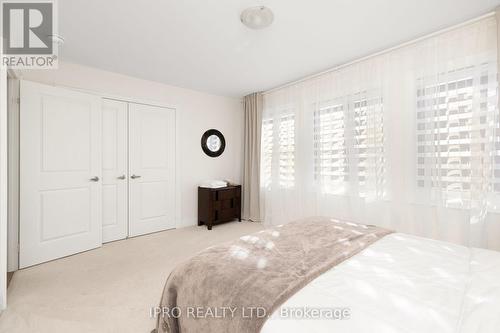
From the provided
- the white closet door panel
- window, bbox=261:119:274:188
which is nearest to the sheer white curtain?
window, bbox=261:119:274:188

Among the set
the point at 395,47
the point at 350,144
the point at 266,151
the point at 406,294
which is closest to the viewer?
the point at 406,294

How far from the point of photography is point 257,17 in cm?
206

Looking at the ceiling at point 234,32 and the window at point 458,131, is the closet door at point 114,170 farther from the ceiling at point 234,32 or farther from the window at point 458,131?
the window at point 458,131

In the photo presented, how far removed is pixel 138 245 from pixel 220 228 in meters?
1.30

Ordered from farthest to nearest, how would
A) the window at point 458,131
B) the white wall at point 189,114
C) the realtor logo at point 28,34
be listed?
the white wall at point 189,114 → the window at point 458,131 → the realtor logo at point 28,34

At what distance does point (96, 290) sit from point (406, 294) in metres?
2.36

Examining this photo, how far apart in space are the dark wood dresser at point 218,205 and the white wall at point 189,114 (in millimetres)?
251

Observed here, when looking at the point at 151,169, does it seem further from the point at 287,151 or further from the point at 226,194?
the point at 287,151

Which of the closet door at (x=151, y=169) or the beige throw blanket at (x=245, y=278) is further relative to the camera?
the closet door at (x=151, y=169)

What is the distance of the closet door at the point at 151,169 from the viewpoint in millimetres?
3566

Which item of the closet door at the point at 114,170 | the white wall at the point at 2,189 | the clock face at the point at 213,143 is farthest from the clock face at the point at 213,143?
the white wall at the point at 2,189

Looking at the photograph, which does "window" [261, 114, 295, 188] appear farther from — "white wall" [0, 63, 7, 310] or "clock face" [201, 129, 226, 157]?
"white wall" [0, 63, 7, 310]

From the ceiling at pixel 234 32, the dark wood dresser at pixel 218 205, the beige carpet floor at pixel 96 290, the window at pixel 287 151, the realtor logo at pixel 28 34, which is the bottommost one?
the beige carpet floor at pixel 96 290

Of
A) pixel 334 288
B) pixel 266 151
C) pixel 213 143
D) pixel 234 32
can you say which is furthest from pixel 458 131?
pixel 213 143
